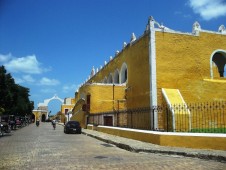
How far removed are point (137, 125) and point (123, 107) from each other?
25.1 ft

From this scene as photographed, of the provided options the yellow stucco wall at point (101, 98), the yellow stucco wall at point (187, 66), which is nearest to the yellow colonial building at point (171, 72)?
the yellow stucco wall at point (187, 66)

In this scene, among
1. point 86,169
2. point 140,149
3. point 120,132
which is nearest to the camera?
point 86,169

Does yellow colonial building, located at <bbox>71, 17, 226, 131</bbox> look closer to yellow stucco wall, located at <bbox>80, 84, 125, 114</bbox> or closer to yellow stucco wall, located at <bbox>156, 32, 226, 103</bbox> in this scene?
yellow stucco wall, located at <bbox>156, 32, 226, 103</bbox>

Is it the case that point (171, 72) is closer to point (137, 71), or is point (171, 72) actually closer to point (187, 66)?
point (187, 66)

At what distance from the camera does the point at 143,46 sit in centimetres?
2311

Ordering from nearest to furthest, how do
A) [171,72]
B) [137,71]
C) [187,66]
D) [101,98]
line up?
1. [171,72]
2. [187,66]
3. [137,71]
4. [101,98]

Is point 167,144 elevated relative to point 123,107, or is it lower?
lower

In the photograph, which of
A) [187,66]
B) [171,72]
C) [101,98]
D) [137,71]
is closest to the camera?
[171,72]

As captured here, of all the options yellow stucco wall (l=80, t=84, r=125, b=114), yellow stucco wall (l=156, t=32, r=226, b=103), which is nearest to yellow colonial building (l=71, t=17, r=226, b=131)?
yellow stucco wall (l=156, t=32, r=226, b=103)

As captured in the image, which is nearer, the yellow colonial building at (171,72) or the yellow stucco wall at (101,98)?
the yellow colonial building at (171,72)

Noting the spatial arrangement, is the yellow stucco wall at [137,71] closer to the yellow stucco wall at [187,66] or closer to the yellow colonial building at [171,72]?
the yellow colonial building at [171,72]

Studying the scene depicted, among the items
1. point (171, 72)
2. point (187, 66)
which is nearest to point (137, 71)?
point (171, 72)

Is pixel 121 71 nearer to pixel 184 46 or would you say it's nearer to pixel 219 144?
pixel 184 46

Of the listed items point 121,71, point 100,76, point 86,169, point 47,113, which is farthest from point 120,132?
point 47,113
